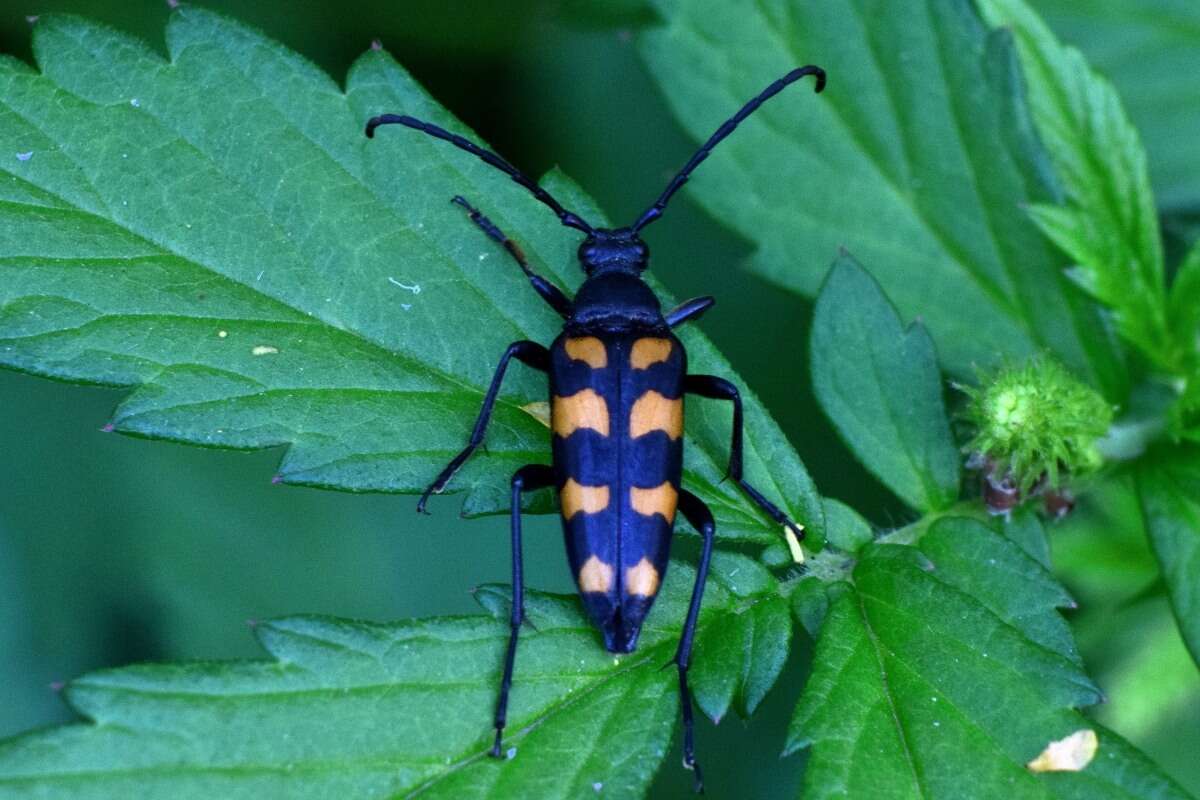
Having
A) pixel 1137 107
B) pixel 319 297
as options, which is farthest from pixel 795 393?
pixel 319 297

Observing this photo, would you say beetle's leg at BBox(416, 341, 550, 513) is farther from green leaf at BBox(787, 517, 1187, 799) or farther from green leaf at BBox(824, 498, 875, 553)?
green leaf at BBox(787, 517, 1187, 799)

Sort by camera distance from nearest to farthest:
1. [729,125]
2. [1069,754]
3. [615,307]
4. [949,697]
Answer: [1069,754], [949,697], [615,307], [729,125]

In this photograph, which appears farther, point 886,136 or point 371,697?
point 886,136

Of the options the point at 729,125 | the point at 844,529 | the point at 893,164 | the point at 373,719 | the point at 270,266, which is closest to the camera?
the point at 373,719

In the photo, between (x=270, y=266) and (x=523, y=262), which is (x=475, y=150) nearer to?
(x=523, y=262)

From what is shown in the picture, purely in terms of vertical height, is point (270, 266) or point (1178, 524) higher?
point (270, 266)

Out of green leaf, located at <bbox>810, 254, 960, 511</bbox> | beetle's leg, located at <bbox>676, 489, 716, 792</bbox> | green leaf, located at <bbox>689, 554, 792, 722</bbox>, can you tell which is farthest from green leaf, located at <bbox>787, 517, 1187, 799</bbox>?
green leaf, located at <bbox>810, 254, 960, 511</bbox>

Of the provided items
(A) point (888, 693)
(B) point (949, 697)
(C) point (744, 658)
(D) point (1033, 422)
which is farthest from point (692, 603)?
(D) point (1033, 422)

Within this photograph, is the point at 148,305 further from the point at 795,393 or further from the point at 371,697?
the point at 795,393

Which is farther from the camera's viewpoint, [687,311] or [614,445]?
[687,311]
